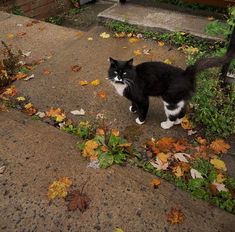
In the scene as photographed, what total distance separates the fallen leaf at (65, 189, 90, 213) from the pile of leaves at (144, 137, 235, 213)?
0.77 m

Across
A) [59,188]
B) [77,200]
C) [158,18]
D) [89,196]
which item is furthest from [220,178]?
[158,18]

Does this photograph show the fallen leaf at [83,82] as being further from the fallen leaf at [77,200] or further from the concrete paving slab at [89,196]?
the fallen leaf at [77,200]


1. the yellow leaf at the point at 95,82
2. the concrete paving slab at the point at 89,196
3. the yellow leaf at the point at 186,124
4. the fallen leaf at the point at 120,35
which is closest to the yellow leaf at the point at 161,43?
the fallen leaf at the point at 120,35

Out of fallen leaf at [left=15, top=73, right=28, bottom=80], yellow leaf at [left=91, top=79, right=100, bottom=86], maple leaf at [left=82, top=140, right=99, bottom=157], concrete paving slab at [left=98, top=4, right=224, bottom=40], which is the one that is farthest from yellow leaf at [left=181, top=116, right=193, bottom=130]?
fallen leaf at [left=15, top=73, right=28, bottom=80]

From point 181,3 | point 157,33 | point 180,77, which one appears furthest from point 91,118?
point 181,3

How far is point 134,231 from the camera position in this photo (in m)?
2.58

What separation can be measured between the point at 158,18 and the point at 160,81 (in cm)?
267

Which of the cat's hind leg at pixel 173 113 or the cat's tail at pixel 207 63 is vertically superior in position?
the cat's tail at pixel 207 63

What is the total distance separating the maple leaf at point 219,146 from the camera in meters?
3.37

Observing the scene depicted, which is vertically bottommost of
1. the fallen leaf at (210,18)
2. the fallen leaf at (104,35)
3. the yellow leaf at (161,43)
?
the fallen leaf at (104,35)

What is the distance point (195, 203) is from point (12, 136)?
2.21 metres

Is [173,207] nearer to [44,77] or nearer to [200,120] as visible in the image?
[200,120]

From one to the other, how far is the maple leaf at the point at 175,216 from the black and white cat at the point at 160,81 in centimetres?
122

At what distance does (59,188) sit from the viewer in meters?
2.92
